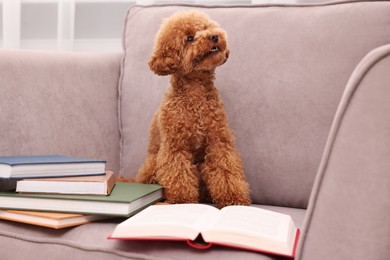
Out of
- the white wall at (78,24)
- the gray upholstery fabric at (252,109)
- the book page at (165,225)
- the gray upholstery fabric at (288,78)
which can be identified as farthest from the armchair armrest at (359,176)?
the white wall at (78,24)

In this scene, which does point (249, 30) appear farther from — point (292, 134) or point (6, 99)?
point (6, 99)

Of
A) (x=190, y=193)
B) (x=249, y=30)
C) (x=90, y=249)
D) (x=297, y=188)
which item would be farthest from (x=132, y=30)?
(x=90, y=249)

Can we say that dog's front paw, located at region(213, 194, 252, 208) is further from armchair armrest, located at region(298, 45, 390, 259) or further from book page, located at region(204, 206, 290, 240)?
armchair armrest, located at region(298, 45, 390, 259)

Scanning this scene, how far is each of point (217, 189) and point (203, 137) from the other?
14 cm

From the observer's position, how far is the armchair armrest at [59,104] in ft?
4.37

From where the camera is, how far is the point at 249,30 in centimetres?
133

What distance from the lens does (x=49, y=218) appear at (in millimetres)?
961

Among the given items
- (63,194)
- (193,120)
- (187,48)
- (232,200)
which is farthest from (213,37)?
(63,194)

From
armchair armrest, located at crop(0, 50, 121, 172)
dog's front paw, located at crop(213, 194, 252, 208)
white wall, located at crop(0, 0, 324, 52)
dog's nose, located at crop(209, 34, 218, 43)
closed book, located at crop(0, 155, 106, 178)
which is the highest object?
white wall, located at crop(0, 0, 324, 52)

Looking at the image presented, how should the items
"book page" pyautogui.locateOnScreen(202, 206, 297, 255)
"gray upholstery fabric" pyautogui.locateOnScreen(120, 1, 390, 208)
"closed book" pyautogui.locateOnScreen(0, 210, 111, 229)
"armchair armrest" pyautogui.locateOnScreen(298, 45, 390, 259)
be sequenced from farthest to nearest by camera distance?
"gray upholstery fabric" pyautogui.locateOnScreen(120, 1, 390, 208)
"closed book" pyautogui.locateOnScreen(0, 210, 111, 229)
"book page" pyautogui.locateOnScreen(202, 206, 297, 255)
"armchair armrest" pyautogui.locateOnScreen(298, 45, 390, 259)

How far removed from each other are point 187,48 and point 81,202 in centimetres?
44

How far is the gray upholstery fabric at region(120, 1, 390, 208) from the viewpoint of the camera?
1215mm

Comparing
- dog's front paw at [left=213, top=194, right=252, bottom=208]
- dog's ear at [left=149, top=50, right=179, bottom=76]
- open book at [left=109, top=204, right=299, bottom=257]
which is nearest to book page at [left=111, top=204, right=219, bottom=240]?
open book at [left=109, top=204, right=299, bottom=257]

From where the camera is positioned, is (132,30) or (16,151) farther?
(132,30)
